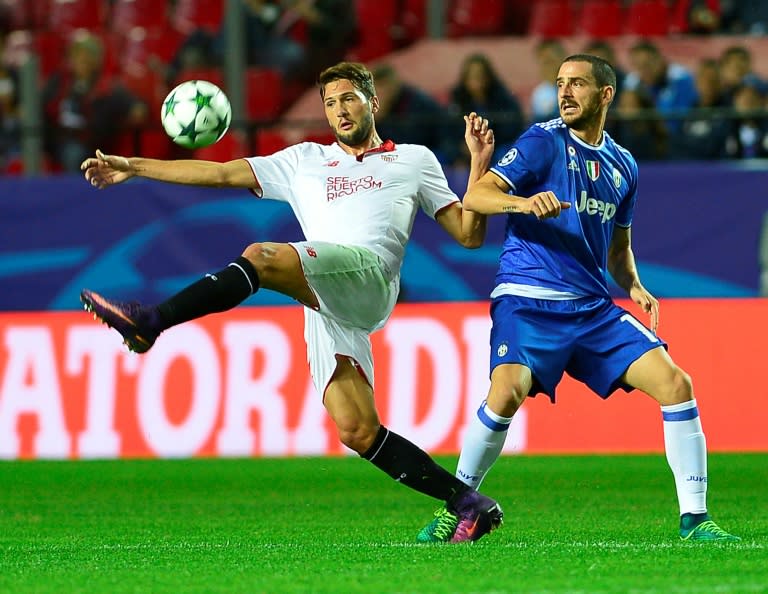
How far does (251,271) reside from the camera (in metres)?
6.46

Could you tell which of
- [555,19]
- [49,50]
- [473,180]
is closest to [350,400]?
[473,180]

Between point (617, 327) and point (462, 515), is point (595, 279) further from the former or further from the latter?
point (462, 515)

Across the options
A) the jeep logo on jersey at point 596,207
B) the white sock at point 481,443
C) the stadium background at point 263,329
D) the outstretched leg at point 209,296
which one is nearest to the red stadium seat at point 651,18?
the stadium background at point 263,329

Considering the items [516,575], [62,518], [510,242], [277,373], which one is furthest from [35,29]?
[516,575]

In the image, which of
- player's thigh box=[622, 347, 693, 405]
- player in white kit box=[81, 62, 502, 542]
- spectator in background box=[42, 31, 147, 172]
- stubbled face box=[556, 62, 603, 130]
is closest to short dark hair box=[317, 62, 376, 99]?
player in white kit box=[81, 62, 502, 542]

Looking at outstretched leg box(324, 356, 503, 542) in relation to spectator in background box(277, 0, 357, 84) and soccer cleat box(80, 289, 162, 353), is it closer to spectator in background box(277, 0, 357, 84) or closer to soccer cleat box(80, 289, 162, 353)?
soccer cleat box(80, 289, 162, 353)

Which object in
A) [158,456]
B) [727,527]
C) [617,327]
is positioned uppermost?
[617,327]

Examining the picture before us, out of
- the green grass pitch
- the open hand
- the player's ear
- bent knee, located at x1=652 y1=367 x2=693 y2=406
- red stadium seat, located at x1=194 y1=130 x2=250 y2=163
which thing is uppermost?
the player's ear

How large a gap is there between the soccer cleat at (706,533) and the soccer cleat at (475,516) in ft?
2.63

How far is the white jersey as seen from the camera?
702 cm

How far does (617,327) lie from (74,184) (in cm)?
859

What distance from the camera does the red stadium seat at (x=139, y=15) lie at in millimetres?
19688

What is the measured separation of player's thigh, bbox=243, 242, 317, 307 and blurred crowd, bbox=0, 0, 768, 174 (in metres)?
7.41

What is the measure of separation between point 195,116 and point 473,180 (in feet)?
4.43
